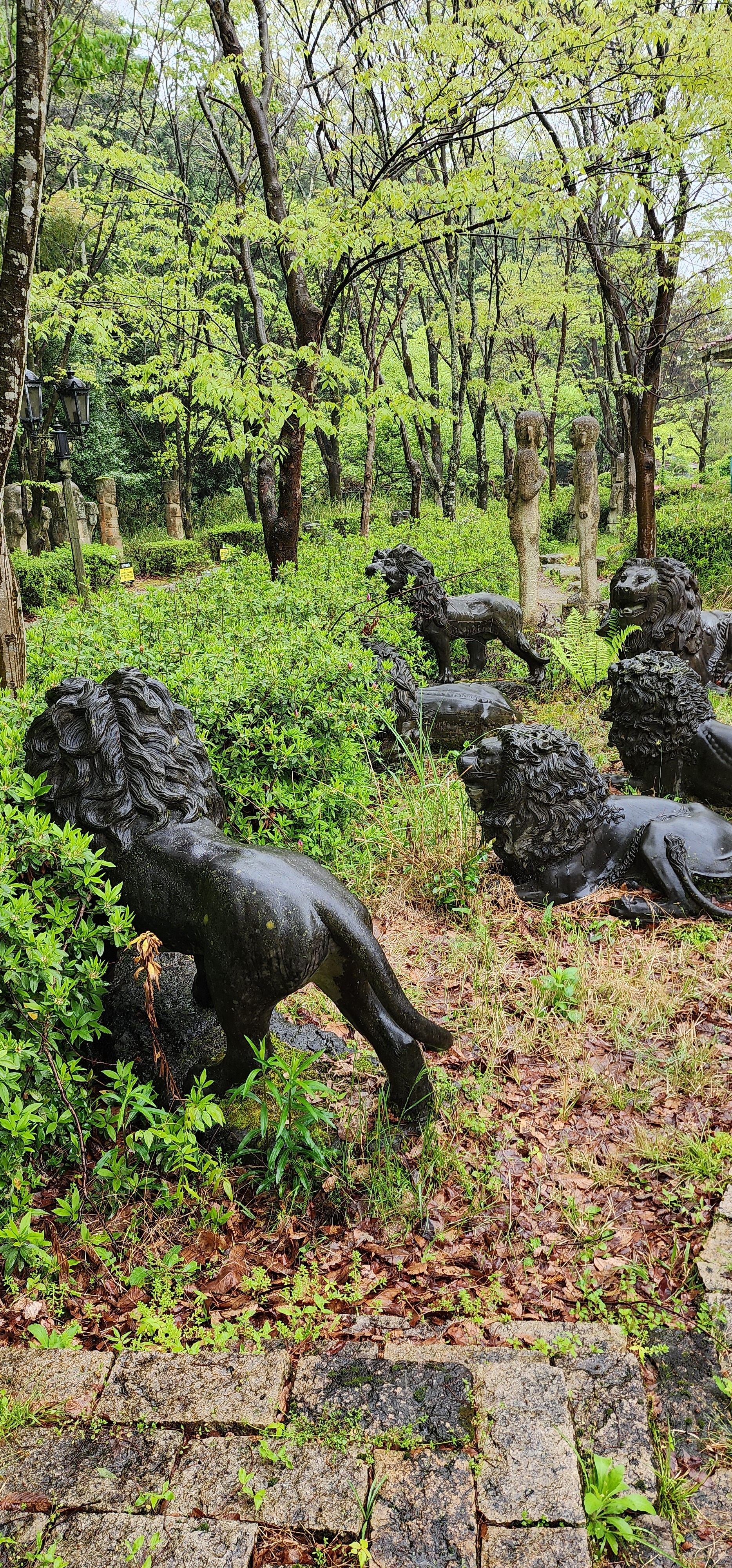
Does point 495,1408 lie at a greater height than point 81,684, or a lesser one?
lesser

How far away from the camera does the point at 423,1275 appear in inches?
106

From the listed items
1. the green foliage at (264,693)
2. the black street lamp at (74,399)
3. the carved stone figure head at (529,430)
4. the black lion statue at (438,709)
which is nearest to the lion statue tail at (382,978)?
the green foliage at (264,693)

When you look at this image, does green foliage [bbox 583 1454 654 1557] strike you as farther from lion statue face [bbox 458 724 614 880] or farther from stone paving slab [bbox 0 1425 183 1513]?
lion statue face [bbox 458 724 614 880]

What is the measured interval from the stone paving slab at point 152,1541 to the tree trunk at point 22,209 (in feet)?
12.3

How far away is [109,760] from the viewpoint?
9.49 feet

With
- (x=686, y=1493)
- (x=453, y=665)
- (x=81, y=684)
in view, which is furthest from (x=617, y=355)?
(x=686, y=1493)

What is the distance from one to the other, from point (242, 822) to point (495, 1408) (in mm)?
2952

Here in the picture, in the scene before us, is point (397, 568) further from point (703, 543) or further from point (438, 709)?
point (703, 543)

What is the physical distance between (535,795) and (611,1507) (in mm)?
3237

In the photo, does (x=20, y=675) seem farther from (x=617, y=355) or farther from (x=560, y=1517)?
(x=617, y=355)

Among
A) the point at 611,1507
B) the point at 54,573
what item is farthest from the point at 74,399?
the point at 611,1507

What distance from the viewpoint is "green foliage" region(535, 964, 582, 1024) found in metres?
4.08

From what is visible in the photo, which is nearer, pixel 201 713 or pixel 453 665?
pixel 201 713

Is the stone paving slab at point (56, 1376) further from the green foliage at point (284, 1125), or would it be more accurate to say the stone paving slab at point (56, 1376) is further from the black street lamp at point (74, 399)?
the black street lamp at point (74, 399)
